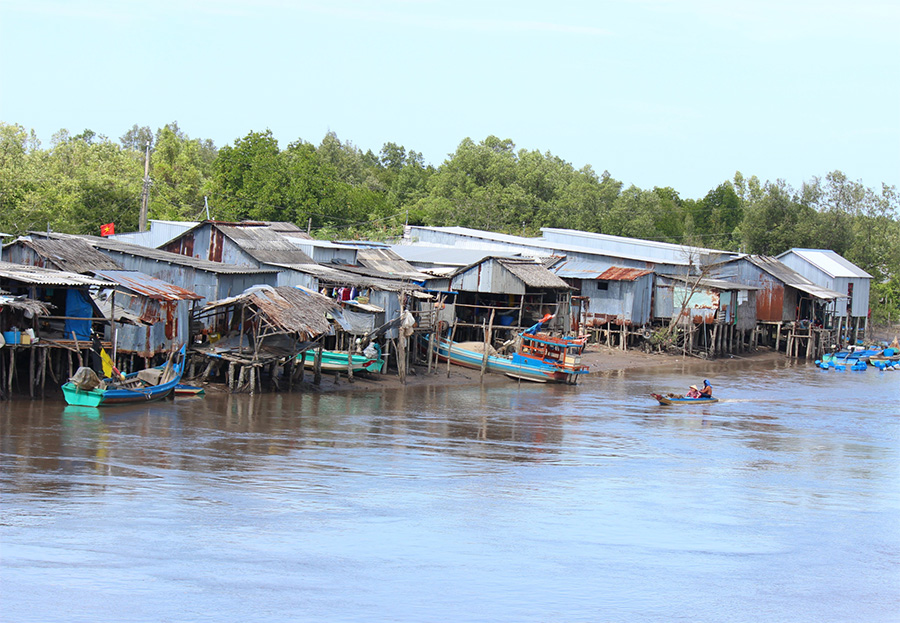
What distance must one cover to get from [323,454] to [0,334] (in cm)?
752

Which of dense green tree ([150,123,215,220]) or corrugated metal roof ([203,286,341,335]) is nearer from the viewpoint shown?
corrugated metal roof ([203,286,341,335])

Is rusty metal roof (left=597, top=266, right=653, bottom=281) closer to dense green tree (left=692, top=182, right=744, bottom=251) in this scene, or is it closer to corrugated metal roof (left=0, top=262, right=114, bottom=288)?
corrugated metal roof (left=0, top=262, right=114, bottom=288)

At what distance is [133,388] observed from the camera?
864 inches

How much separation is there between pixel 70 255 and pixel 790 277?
3630 cm

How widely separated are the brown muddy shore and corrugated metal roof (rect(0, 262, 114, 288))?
431 cm

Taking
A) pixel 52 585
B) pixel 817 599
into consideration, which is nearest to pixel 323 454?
pixel 52 585

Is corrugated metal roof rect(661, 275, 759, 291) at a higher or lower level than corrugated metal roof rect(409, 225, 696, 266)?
lower

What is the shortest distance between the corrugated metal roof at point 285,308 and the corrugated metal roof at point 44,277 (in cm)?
341

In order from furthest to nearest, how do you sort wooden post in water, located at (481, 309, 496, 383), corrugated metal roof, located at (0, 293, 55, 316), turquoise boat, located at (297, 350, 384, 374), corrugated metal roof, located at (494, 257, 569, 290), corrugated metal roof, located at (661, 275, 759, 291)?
1. corrugated metal roof, located at (661, 275, 759, 291)
2. corrugated metal roof, located at (494, 257, 569, 290)
3. wooden post in water, located at (481, 309, 496, 383)
4. turquoise boat, located at (297, 350, 384, 374)
5. corrugated metal roof, located at (0, 293, 55, 316)

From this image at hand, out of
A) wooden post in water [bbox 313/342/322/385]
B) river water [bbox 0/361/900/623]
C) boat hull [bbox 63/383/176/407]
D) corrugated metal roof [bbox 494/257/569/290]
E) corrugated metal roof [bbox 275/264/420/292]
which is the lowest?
A: river water [bbox 0/361/900/623]

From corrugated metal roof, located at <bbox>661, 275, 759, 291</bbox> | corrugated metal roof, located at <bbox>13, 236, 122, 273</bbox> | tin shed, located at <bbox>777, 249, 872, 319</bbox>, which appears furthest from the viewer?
tin shed, located at <bbox>777, 249, 872, 319</bbox>

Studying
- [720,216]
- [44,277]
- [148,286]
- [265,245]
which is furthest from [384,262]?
[720,216]

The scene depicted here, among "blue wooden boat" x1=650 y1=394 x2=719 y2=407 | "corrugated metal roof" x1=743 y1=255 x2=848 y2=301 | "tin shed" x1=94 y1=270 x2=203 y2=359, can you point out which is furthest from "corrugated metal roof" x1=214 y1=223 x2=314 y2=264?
"corrugated metal roof" x1=743 y1=255 x2=848 y2=301

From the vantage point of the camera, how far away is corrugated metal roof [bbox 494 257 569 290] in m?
33.8
